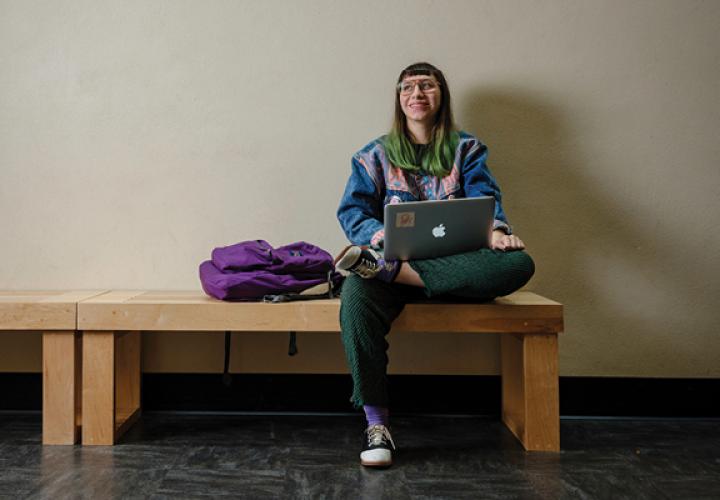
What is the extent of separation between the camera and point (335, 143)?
2250mm

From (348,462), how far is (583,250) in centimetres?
109

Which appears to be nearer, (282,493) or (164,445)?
(282,493)

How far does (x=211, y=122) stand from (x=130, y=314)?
0.75 m

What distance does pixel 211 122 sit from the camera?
2.25m

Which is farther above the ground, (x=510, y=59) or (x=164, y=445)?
(x=510, y=59)

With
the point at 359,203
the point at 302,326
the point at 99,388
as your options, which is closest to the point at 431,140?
the point at 359,203

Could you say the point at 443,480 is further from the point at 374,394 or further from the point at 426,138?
the point at 426,138

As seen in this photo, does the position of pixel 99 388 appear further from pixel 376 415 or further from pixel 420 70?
pixel 420 70

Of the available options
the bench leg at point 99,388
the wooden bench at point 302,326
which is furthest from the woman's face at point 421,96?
the bench leg at point 99,388

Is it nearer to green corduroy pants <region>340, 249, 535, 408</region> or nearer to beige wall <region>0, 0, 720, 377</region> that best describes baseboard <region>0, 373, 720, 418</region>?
beige wall <region>0, 0, 720, 377</region>

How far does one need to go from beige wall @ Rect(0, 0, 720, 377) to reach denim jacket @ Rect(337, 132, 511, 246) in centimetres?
20

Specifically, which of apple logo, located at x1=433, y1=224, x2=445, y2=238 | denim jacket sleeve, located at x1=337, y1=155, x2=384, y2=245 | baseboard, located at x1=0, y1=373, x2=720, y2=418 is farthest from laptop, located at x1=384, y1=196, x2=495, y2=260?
baseboard, located at x1=0, y1=373, x2=720, y2=418

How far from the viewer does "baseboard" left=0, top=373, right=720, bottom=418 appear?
221cm

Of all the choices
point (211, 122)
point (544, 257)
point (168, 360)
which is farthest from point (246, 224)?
point (544, 257)
